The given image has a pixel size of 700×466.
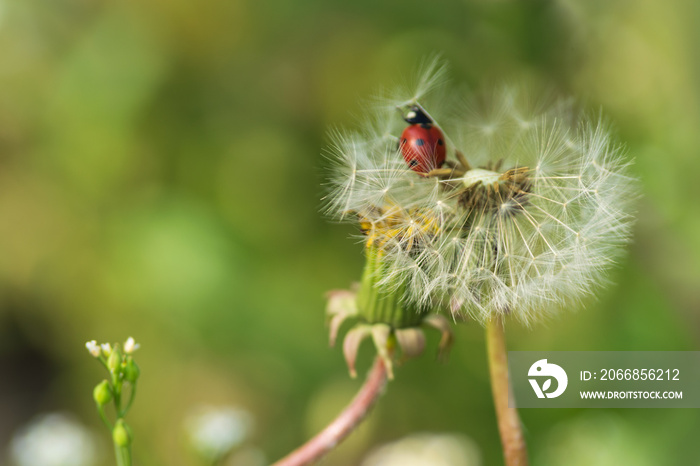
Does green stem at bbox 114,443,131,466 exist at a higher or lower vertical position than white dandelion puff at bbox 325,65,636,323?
lower

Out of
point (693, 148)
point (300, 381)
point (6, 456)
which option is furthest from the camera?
point (6, 456)

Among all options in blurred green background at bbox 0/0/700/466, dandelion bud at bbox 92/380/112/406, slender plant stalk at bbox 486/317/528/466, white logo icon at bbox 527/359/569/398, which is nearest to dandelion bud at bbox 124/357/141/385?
dandelion bud at bbox 92/380/112/406

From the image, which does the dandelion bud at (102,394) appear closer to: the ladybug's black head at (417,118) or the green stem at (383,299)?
the green stem at (383,299)

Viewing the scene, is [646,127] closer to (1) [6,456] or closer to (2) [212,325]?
(2) [212,325]

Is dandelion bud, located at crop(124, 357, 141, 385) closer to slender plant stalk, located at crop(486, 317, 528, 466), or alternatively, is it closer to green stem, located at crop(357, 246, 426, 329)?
green stem, located at crop(357, 246, 426, 329)

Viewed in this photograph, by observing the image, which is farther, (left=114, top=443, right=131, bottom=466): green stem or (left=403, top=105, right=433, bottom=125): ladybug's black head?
(left=403, top=105, right=433, bottom=125): ladybug's black head

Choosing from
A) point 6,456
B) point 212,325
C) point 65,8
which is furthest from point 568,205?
point 6,456

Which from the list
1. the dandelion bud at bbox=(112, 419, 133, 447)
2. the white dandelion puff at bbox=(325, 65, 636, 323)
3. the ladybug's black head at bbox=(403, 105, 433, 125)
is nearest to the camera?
the dandelion bud at bbox=(112, 419, 133, 447)
